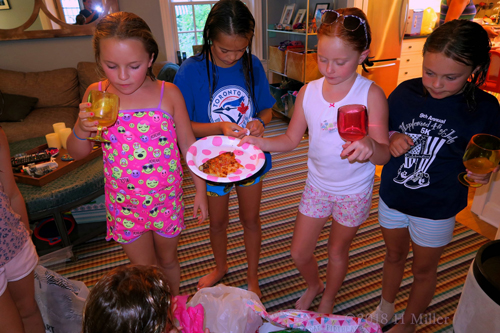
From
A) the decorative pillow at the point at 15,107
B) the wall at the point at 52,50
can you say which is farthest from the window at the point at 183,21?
the decorative pillow at the point at 15,107

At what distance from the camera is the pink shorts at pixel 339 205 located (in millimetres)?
1260

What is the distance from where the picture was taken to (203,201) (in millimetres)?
1336

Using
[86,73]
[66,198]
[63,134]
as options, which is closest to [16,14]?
[86,73]

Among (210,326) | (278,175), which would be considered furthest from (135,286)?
(278,175)

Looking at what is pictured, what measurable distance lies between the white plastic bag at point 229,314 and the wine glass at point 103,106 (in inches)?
30.3

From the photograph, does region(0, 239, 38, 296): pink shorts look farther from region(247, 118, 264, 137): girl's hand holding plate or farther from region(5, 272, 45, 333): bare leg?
region(247, 118, 264, 137): girl's hand holding plate

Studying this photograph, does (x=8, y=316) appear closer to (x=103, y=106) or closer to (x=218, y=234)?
(x=103, y=106)

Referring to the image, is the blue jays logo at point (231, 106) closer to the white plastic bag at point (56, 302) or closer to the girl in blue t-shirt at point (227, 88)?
the girl in blue t-shirt at point (227, 88)

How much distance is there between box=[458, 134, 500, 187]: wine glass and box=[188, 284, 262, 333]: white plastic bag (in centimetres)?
90

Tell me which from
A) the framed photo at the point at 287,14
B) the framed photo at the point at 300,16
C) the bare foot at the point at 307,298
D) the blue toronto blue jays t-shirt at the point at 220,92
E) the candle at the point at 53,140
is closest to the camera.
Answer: the blue toronto blue jays t-shirt at the point at 220,92

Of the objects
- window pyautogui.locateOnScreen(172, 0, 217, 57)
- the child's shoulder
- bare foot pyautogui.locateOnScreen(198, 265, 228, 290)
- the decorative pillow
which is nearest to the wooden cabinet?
window pyautogui.locateOnScreen(172, 0, 217, 57)

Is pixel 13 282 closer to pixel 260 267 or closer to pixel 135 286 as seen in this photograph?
pixel 135 286

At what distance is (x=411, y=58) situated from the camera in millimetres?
4168

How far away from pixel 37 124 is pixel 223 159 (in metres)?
3.09
